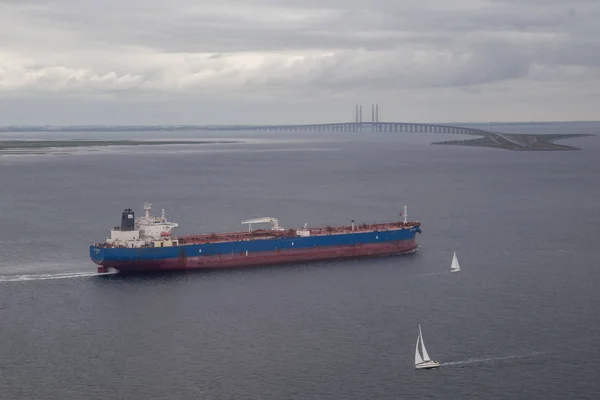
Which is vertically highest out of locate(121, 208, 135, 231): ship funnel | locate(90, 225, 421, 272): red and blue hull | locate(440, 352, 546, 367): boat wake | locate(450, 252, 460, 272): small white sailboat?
locate(121, 208, 135, 231): ship funnel

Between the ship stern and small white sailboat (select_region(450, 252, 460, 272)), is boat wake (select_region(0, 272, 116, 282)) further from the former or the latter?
small white sailboat (select_region(450, 252, 460, 272))

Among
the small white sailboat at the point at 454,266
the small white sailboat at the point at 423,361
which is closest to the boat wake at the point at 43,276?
the small white sailboat at the point at 454,266

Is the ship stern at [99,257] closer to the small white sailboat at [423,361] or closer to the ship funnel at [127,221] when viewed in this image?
the ship funnel at [127,221]

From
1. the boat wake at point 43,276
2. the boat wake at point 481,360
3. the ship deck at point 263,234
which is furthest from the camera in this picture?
the ship deck at point 263,234

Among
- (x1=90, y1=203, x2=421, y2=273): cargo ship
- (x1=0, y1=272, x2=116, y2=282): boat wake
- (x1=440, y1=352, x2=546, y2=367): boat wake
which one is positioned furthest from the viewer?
(x1=90, y1=203, x2=421, y2=273): cargo ship

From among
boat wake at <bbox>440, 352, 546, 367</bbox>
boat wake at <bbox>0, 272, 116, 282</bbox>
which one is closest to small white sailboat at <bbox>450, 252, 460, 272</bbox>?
boat wake at <bbox>440, 352, 546, 367</bbox>

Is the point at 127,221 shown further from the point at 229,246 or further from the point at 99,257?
the point at 229,246

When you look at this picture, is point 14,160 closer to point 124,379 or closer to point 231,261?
point 231,261

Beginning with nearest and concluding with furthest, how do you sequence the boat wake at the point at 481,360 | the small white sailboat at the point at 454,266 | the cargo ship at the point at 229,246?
the boat wake at the point at 481,360
the cargo ship at the point at 229,246
the small white sailboat at the point at 454,266
